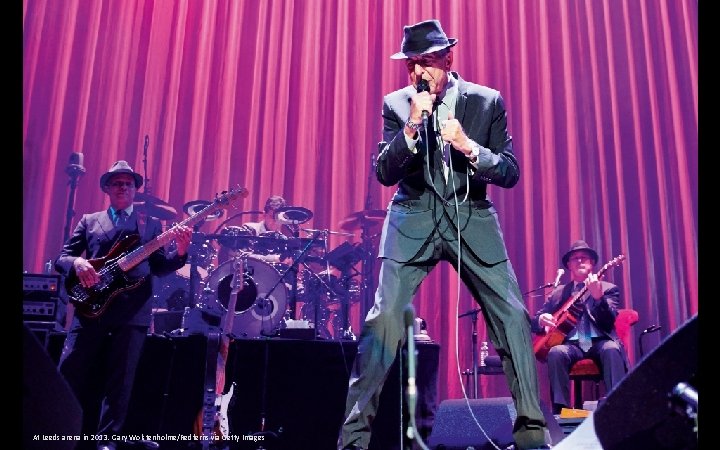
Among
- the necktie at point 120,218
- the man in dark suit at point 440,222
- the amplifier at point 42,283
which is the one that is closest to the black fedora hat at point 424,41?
the man in dark suit at point 440,222

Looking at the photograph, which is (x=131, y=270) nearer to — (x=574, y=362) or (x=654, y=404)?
(x=574, y=362)

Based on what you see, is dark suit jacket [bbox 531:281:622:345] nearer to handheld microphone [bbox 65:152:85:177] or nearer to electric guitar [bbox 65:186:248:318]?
electric guitar [bbox 65:186:248:318]

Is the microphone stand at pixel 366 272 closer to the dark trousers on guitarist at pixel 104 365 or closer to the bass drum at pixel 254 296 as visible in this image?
the bass drum at pixel 254 296

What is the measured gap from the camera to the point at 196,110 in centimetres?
955

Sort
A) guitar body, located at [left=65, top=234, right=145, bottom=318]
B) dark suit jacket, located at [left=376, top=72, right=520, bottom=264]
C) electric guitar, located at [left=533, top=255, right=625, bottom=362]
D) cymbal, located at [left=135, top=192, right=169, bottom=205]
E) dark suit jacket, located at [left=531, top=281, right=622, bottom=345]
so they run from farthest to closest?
cymbal, located at [left=135, top=192, right=169, bottom=205] → electric guitar, located at [left=533, top=255, right=625, bottom=362] → dark suit jacket, located at [left=531, top=281, right=622, bottom=345] → guitar body, located at [left=65, top=234, right=145, bottom=318] → dark suit jacket, located at [left=376, top=72, right=520, bottom=264]

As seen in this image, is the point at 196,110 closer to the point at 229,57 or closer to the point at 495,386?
the point at 229,57

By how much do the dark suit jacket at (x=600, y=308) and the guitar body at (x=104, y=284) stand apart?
387 cm

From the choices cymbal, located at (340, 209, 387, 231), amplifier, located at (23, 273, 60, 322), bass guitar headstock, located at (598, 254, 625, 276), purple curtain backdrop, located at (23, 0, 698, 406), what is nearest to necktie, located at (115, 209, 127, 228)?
amplifier, located at (23, 273, 60, 322)

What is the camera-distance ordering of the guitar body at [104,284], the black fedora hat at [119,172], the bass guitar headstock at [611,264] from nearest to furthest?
the guitar body at [104,284], the black fedora hat at [119,172], the bass guitar headstock at [611,264]

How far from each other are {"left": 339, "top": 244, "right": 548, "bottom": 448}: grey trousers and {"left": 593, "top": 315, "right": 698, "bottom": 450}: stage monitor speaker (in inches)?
60.1

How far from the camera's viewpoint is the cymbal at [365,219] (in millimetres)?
7668

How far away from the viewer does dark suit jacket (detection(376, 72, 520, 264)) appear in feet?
10.1

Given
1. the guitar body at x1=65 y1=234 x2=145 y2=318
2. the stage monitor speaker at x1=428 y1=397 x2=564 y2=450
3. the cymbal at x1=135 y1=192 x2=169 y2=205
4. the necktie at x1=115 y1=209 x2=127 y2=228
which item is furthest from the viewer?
the cymbal at x1=135 y1=192 x2=169 y2=205

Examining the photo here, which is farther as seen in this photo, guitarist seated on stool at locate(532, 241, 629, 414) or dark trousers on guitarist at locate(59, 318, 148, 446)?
guitarist seated on stool at locate(532, 241, 629, 414)
